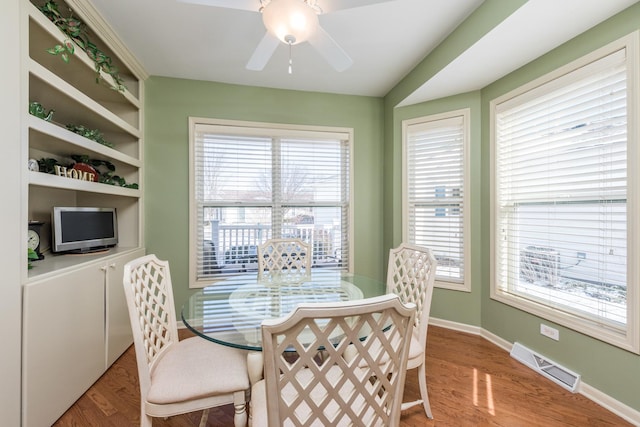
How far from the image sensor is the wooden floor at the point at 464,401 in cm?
166

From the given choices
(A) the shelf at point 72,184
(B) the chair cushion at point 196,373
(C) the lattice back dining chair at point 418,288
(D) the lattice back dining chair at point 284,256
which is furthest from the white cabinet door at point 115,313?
(C) the lattice back dining chair at point 418,288

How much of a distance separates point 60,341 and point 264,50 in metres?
2.14

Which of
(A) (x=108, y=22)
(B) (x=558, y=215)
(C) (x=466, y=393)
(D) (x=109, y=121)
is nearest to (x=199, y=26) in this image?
(A) (x=108, y=22)

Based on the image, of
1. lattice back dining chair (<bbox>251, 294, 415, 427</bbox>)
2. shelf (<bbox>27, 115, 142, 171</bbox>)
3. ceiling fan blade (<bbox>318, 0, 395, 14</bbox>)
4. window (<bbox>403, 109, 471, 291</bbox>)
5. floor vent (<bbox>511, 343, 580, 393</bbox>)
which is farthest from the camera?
window (<bbox>403, 109, 471, 291</bbox>)

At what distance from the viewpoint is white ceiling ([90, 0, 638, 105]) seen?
1815mm

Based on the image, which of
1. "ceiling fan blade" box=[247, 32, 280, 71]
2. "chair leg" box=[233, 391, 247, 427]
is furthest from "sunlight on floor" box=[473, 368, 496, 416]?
"ceiling fan blade" box=[247, 32, 280, 71]

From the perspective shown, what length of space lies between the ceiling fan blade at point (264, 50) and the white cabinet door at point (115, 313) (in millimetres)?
1851

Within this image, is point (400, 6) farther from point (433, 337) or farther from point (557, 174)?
A: point (433, 337)

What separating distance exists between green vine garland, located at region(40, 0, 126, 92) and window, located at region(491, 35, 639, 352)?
3366mm

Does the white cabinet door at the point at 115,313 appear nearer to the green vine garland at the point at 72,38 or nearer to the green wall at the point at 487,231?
the green vine garland at the point at 72,38

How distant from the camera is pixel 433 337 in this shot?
8.99ft

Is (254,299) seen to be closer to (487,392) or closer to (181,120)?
(487,392)

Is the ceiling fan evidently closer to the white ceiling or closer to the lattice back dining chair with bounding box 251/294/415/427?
the white ceiling

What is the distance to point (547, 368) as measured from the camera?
2100mm
